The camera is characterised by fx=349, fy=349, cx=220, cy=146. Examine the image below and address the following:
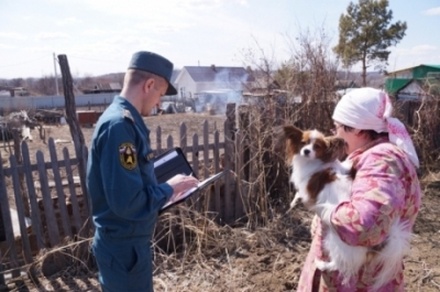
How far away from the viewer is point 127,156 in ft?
5.23

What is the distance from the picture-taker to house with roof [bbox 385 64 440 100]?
836cm

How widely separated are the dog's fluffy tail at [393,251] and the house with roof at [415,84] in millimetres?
7527

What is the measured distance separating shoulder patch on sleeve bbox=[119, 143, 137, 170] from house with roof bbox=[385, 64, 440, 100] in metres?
7.98

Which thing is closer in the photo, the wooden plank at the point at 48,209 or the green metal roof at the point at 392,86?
the wooden plank at the point at 48,209

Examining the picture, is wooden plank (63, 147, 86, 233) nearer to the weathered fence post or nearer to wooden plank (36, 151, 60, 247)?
the weathered fence post

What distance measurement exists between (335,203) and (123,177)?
3.14 feet

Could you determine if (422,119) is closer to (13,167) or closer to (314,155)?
(314,155)

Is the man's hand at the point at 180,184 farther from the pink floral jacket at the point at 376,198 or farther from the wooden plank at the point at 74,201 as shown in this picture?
the wooden plank at the point at 74,201

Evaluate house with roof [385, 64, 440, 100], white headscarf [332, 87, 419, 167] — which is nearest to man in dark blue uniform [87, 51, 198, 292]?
white headscarf [332, 87, 419, 167]

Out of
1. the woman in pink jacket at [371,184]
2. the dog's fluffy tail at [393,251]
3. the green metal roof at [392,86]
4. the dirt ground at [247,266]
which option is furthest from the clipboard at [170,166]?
the green metal roof at [392,86]

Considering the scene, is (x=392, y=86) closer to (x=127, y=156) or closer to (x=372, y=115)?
(x=372, y=115)

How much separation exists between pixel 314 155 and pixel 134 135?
3.07ft

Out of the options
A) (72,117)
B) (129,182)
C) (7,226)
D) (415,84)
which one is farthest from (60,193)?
(415,84)

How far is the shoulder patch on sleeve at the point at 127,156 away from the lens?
158 cm
